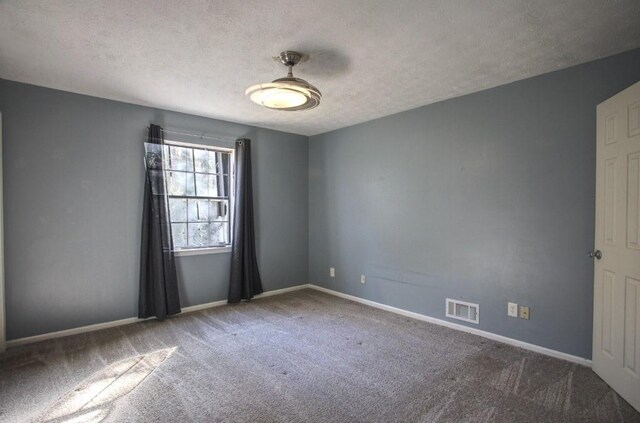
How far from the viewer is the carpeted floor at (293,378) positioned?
82.1 inches

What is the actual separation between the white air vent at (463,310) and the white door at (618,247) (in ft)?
3.20

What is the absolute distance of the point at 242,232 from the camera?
4496 millimetres

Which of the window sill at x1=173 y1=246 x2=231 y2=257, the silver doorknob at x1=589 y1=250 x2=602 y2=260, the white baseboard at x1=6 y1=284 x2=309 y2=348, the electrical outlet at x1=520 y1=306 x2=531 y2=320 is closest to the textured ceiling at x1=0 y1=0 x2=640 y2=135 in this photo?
the silver doorknob at x1=589 y1=250 x2=602 y2=260

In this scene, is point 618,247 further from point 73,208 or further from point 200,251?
point 73,208

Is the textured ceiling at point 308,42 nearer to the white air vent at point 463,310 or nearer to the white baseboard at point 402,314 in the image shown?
the white air vent at point 463,310

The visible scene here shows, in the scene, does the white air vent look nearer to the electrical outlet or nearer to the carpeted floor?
the carpeted floor

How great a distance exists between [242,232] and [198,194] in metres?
0.77

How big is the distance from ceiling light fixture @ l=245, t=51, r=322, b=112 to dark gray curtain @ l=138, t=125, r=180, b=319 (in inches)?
73.0

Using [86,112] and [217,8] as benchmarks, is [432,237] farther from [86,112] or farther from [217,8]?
[86,112]

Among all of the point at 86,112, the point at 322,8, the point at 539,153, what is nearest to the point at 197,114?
the point at 86,112

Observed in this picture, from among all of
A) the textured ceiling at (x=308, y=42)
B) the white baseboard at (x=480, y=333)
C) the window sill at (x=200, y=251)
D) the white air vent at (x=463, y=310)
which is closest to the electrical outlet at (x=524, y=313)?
the white baseboard at (x=480, y=333)

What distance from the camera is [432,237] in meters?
3.75

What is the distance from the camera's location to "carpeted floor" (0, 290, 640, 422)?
2086 mm

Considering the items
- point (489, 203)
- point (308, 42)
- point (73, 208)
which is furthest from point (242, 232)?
point (489, 203)
